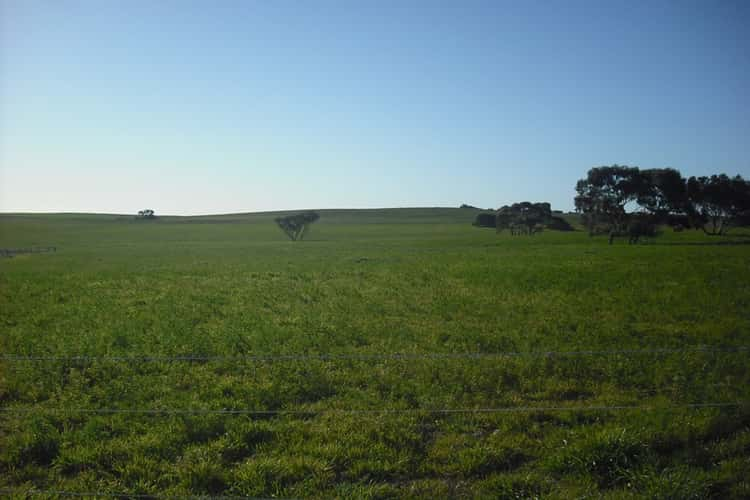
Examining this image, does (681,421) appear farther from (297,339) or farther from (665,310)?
(665,310)

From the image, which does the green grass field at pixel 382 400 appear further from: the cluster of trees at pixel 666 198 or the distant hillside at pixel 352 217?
the distant hillside at pixel 352 217

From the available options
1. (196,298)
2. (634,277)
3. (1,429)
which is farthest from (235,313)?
(634,277)

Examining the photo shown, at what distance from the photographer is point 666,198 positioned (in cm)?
6600

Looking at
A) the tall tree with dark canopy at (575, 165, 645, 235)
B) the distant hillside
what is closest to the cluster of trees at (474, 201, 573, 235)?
the tall tree with dark canopy at (575, 165, 645, 235)

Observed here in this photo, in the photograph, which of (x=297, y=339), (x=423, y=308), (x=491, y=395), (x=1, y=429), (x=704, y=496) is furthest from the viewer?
(x=423, y=308)

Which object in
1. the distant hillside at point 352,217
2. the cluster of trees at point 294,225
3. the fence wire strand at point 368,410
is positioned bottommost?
the fence wire strand at point 368,410

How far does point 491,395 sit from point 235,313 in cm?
Answer: 830

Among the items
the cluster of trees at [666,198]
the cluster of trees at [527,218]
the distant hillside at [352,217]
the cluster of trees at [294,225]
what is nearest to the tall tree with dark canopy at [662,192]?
the cluster of trees at [666,198]

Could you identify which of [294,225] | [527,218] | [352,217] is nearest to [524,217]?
[527,218]

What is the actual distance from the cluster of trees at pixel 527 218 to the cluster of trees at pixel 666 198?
30.3m

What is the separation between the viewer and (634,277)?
810 inches

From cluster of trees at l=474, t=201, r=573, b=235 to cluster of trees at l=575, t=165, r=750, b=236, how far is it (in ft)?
99.3

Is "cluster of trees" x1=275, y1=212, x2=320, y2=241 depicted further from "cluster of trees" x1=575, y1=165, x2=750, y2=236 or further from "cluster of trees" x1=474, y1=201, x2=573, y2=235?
"cluster of trees" x1=575, y1=165, x2=750, y2=236

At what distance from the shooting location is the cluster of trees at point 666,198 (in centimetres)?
6469
